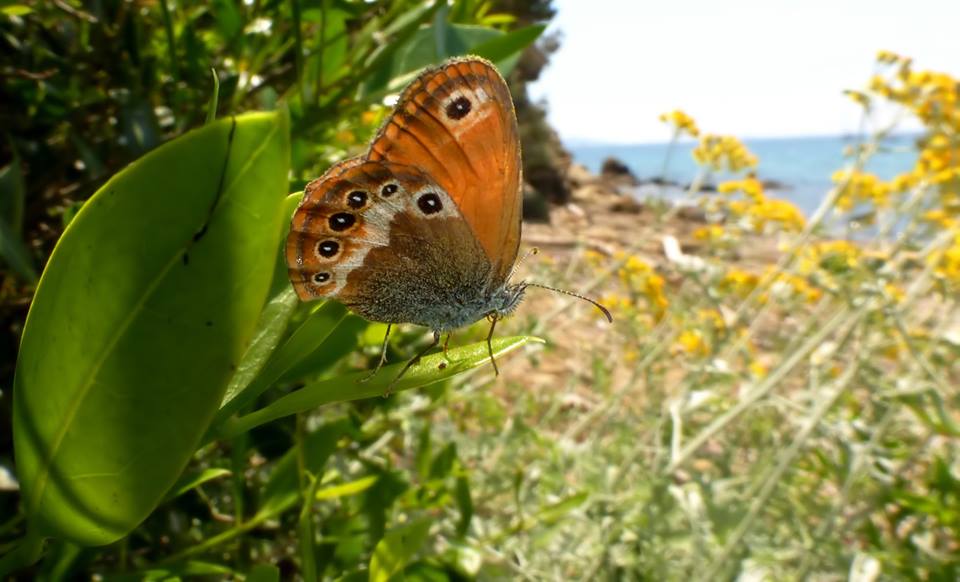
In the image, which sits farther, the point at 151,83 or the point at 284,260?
the point at 151,83

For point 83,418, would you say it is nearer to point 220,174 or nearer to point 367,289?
point 220,174

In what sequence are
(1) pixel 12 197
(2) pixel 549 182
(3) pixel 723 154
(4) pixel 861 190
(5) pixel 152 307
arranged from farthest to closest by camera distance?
(2) pixel 549 182 < (3) pixel 723 154 < (4) pixel 861 190 < (1) pixel 12 197 < (5) pixel 152 307

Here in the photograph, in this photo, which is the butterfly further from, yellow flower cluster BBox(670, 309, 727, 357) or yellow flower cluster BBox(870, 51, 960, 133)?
yellow flower cluster BBox(870, 51, 960, 133)

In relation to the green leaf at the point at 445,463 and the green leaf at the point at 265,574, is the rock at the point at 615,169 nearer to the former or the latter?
the green leaf at the point at 445,463

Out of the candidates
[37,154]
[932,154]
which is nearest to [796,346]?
[932,154]

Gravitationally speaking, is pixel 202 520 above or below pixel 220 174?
below

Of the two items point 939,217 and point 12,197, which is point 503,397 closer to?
point 939,217

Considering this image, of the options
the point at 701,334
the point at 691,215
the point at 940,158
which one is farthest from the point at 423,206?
the point at 691,215
